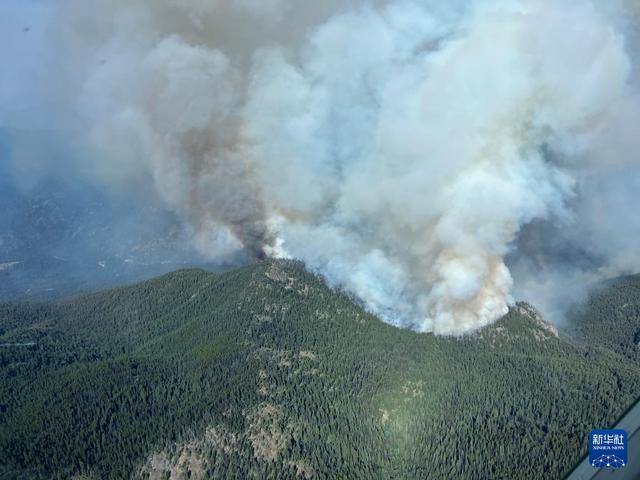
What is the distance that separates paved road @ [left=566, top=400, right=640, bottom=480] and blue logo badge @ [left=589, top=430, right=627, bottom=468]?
36 cm

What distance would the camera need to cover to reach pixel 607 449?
47625mm

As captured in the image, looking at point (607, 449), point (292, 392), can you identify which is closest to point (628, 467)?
point (607, 449)

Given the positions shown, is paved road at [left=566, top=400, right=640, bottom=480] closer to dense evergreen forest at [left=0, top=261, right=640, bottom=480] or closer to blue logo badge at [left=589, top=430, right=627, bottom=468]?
blue logo badge at [left=589, top=430, right=627, bottom=468]

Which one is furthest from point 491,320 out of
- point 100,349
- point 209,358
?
point 100,349

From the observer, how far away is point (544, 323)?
11469 cm

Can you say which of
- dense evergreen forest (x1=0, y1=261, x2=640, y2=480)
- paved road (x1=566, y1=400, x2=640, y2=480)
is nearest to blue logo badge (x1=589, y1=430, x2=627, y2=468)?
paved road (x1=566, y1=400, x2=640, y2=480)

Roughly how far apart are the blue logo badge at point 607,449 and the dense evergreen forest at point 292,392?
21.8m

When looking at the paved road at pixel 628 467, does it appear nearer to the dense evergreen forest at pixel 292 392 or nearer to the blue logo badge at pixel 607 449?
the blue logo badge at pixel 607 449

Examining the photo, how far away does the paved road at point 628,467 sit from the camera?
4347 cm

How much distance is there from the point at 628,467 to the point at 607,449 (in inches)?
138

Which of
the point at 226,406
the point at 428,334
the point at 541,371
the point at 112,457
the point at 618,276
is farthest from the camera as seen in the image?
the point at 618,276

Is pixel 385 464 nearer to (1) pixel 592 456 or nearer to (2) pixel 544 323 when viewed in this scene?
(1) pixel 592 456

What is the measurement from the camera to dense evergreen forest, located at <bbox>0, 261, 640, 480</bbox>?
Answer: 78125 millimetres

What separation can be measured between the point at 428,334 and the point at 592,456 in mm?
56929
